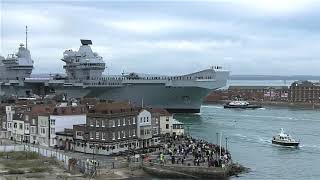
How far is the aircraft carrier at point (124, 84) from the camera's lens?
264 feet

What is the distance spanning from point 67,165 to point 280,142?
2046 centimetres

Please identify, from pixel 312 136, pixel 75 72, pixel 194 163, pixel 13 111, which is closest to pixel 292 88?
pixel 75 72

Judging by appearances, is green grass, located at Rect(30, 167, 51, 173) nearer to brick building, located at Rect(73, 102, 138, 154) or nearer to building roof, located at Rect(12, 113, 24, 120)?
brick building, located at Rect(73, 102, 138, 154)

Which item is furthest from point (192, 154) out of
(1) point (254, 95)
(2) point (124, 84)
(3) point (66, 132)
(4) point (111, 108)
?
(1) point (254, 95)

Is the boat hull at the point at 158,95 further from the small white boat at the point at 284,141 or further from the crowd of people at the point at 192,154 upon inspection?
the crowd of people at the point at 192,154

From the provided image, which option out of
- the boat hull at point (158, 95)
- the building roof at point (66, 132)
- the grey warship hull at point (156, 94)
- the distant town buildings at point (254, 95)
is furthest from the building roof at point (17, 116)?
the distant town buildings at point (254, 95)

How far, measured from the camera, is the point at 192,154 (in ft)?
131

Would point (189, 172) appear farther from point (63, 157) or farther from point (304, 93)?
point (304, 93)

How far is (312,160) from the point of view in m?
42.8

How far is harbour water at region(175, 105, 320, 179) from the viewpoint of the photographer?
1510 inches

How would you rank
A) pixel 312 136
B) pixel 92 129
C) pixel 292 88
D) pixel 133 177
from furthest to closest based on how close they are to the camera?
pixel 292 88 < pixel 312 136 < pixel 92 129 < pixel 133 177

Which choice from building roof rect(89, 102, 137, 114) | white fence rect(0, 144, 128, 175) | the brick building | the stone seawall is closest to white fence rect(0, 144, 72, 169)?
white fence rect(0, 144, 128, 175)

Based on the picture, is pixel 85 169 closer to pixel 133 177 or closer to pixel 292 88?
pixel 133 177

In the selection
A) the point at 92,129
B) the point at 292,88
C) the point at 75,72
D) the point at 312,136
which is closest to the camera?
the point at 92,129
